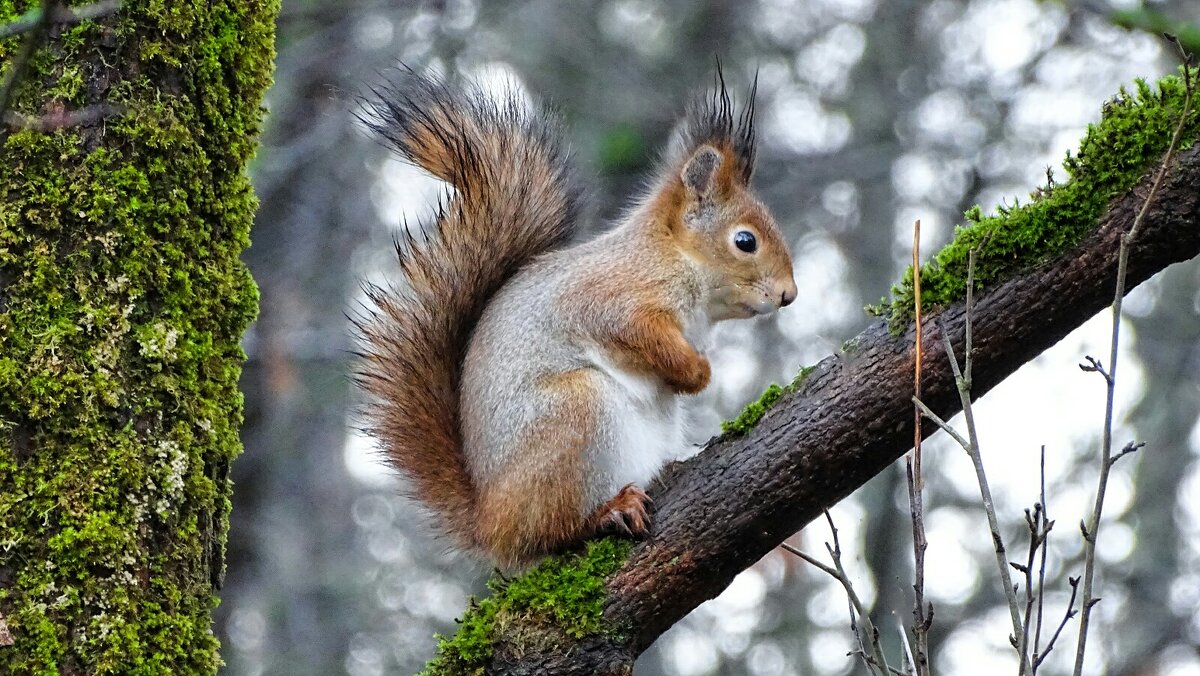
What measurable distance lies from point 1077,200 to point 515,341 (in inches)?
60.9

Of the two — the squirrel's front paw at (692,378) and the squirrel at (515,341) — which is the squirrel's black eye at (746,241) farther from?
the squirrel's front paw at (692,378)

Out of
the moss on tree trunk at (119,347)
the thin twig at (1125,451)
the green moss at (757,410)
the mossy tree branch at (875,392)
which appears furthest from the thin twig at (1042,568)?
the moss on tree trunk at (119,347)

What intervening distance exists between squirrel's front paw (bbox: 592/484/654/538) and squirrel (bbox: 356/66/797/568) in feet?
0.06

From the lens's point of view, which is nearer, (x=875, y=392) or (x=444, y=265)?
(x=875, y=392)

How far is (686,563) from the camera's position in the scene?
254cm

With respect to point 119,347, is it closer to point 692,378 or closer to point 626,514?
point 626,514

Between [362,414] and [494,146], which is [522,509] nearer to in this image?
[362,414]

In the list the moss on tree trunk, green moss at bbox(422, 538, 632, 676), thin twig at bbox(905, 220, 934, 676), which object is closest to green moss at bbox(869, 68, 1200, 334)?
thin twig at bbox(905, 220, 934, 676)

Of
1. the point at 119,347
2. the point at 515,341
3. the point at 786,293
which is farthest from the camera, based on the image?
the point at 786,293

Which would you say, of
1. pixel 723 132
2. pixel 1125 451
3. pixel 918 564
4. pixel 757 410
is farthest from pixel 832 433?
pixel 723 132

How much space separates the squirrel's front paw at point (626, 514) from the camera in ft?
8.77

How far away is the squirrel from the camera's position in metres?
3.04

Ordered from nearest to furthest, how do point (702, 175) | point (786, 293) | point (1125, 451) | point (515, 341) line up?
point (1125, 451) → point (515, 341) → point (786, 293) → point (702, 175)

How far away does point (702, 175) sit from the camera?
3.88 m
